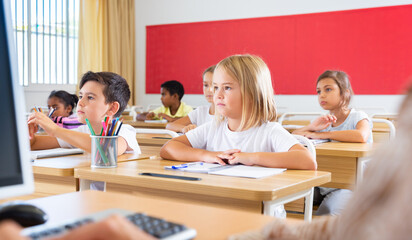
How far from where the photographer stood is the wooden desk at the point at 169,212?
80 cm

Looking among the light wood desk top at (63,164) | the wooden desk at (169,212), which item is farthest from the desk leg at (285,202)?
the light wood desk top at (63,164)

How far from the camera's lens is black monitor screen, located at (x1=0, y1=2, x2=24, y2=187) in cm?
69

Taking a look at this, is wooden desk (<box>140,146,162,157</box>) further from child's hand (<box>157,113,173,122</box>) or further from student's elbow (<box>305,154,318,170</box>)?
child's hand (<box>157,113,173,122</box>)

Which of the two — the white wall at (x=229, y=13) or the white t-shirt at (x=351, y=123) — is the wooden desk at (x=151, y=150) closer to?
the white t-shirt at (x=351, y=123)

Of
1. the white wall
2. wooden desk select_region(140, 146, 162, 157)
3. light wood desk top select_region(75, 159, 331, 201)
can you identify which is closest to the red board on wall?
the white wall

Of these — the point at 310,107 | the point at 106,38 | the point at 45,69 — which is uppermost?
the point at 106,38

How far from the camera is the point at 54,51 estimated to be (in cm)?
707

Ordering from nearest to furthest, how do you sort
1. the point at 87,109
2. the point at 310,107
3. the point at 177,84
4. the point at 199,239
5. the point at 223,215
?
1. the point at 199,239
2. the point at 223,215
3. the point at 87,109
4. the point at 177,84
5. the point at 310,107

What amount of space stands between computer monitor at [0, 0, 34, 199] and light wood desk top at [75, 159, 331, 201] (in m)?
0.66

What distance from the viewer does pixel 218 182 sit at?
4.46 feet

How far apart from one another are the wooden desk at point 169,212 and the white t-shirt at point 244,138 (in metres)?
0.95

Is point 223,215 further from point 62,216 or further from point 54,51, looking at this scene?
point 54,51

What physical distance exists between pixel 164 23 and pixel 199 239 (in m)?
7.58

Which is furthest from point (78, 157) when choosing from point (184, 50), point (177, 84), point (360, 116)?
point (184, 50)
